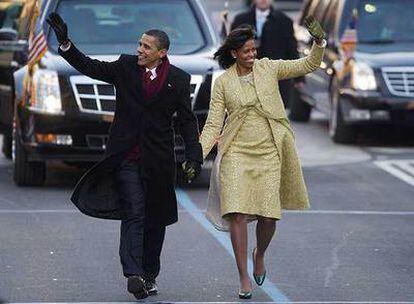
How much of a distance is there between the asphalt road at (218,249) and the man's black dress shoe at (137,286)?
0.13m

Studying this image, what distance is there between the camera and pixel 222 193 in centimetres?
978

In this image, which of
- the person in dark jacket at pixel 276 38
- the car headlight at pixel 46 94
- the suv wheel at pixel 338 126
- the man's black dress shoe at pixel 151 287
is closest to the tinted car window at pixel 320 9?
the suv wheel at pixel 338 126

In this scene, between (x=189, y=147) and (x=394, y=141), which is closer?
(x=189, y=147)

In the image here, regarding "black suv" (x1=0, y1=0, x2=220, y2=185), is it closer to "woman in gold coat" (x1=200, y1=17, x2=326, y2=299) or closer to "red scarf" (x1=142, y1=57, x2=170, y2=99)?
"woman in gold coat" (x1=200, y1=17, x2=326, y2=299)

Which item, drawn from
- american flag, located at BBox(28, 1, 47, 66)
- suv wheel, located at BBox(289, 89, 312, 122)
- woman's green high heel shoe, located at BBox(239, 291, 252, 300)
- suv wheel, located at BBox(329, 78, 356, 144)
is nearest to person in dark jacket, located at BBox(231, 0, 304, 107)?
suv wheel, located at BBox(329, 78, 356, 144)

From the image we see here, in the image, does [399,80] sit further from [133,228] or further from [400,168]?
[133,228]

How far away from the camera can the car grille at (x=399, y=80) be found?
60.1 ft

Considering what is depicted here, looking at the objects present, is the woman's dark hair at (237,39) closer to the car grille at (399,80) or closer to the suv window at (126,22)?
the suv window at (126,22)

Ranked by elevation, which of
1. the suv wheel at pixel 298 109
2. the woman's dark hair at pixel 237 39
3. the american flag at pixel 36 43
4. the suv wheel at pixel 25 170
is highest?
the woman's dark hair at pixel 237 39

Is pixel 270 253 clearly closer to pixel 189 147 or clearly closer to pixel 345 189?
pixel 189 147

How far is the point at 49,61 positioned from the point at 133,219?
5.22 metres

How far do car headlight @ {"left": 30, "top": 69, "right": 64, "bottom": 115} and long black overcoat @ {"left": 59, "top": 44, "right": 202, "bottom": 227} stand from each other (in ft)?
15.4

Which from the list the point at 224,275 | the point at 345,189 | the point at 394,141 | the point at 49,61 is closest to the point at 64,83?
the point at 49,61

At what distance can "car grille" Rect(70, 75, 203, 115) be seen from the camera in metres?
14.4
